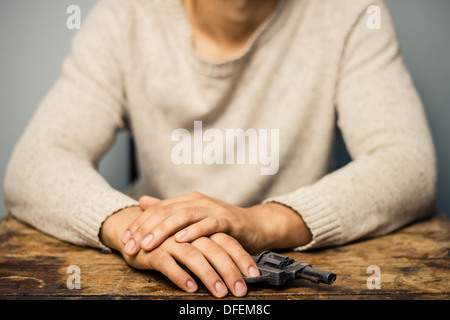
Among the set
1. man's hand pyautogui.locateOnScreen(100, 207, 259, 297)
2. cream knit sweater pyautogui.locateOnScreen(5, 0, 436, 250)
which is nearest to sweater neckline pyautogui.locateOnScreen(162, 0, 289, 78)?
cream knit sweater pyautogui.locateOnScreen(5, 0, 436, 250)

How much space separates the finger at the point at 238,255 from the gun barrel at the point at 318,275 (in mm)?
57

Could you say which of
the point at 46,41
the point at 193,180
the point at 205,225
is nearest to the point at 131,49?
the point at 193,180

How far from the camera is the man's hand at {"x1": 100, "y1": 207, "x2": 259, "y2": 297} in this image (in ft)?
1.80

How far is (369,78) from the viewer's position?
3.04ft

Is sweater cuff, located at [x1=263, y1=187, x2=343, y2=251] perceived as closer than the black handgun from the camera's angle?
No

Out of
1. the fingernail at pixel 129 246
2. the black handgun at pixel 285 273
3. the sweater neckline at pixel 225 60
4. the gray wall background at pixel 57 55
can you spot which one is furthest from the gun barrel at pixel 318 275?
the gray wall background at pixel 57 55

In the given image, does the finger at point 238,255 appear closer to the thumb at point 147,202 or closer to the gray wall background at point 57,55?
the thumb at point 147,202

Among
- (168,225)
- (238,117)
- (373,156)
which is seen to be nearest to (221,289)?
(168,225)

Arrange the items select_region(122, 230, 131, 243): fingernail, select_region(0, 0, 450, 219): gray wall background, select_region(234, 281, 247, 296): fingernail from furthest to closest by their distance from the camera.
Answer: select_region(0, 0, 450, 219): gray wall background, select_region(122, 230, 131, 243): fingernail, select_region(234, 281, 247, 296): fingernail

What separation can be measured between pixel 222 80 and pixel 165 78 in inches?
5.1

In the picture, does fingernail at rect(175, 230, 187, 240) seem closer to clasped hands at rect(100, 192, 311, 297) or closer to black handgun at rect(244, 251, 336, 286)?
clasped hands at rect(100, 192, 311, 297)

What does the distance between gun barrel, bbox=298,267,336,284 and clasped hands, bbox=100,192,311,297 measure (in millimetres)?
58

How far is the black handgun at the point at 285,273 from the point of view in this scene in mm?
542
